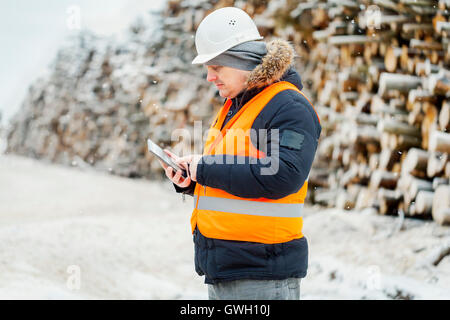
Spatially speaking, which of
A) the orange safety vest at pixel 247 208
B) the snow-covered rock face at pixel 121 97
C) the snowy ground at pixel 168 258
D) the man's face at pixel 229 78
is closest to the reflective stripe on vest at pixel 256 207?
the orange safety vest at pixel 247 208

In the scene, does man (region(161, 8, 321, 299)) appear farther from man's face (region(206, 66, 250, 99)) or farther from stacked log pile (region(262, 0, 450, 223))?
stacked log pile (region(262, 0, 450, 223))

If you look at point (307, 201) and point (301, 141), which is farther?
point (307, 201)

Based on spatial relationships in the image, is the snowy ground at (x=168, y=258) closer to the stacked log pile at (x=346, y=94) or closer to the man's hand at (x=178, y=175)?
the stacked log pile at (x=346, y=94)

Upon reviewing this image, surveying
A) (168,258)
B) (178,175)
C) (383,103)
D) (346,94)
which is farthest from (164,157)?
(346,94)

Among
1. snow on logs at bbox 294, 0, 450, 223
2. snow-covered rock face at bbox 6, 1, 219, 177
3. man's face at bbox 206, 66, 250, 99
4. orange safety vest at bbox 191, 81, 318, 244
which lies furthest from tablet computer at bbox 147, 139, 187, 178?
snow-covered rock face at bbox 6, 1, 219, 177

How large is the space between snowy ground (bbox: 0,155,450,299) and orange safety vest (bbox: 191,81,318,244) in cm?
170

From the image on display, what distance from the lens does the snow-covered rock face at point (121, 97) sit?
30.8 ft

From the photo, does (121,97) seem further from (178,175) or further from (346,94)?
(178,175)

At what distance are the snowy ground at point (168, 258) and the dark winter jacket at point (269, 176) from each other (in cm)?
170

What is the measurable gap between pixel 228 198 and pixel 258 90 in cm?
41

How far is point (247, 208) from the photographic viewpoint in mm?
1561

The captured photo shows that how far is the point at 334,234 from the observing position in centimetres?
449

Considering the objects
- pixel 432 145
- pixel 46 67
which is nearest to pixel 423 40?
pixel 432 145
